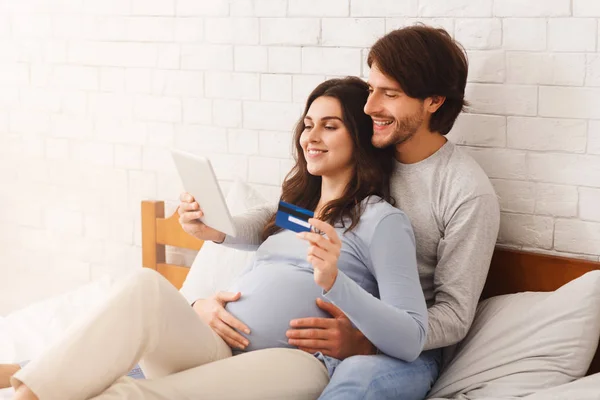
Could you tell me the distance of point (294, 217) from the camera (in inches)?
70.6

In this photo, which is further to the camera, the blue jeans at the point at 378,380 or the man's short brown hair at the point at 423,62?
the man's short brown hair at the point at 423,62

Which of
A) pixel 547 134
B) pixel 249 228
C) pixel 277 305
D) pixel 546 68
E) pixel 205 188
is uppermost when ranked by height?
pixel 546 68

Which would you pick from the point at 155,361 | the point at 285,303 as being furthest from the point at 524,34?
the point at 155,361

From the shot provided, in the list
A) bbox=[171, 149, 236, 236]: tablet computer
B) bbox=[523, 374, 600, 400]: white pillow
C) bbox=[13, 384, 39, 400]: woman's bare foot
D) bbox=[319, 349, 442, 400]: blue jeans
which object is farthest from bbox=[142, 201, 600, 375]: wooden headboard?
bbox=[13, 384, 39, 400]: woman's bare foot

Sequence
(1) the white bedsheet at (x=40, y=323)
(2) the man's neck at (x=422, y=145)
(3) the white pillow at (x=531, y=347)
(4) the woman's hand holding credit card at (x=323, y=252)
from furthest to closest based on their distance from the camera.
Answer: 1. (1) the white bedsheet at (x=40, y=323)
2. (2) the man's neck at (x=422, y=145)
3. (3) the white pillow at (x=531, y=347)
4. (4) the woman's hand holding credit card at (x=323, y=252)

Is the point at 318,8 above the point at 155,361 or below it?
above

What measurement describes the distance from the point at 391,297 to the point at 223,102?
104cm

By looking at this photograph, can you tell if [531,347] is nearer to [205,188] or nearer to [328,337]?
[328,337]

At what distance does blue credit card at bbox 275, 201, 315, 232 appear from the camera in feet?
5.83

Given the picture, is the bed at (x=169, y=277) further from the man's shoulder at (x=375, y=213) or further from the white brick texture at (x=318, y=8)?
the white brick texture at (x=318, y=8)

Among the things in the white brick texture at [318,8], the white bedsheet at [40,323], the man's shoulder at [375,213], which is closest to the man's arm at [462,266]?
the man's shoulder at [375,213]

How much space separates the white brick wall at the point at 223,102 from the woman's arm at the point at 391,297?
0.37m

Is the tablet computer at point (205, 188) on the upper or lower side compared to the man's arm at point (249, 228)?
upper

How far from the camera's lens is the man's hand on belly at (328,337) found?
1951 millimetres
